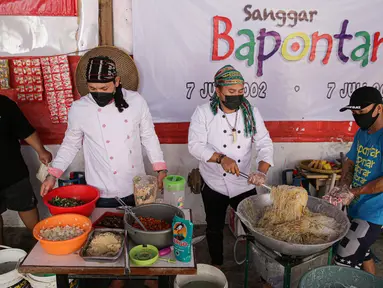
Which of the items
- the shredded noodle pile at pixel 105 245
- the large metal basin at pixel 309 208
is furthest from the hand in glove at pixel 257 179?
the shredded noodle pile at pixel 105 245

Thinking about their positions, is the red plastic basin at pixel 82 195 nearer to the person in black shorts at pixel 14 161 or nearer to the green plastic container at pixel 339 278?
the person in black shorts at pixel 14 161

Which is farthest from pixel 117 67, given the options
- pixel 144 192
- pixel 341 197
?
pixel 341 197

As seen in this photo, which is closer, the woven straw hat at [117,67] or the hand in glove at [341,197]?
the hand in glove at [341,197]

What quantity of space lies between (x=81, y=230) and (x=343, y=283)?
176 cm

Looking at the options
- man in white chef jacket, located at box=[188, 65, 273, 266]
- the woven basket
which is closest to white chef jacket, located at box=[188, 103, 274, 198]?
man in white chef jacket, located at box=[188, 65, 273, 266]

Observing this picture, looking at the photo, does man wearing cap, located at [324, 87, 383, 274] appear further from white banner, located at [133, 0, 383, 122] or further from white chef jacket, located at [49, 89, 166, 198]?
white chef jacket, located at [49, 89, 166, 198]

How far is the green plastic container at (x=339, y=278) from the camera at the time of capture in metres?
2.17

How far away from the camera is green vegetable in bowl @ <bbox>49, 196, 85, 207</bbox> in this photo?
267cm

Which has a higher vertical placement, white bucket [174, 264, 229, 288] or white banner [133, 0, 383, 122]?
white banner [133, 0, 383, 122]

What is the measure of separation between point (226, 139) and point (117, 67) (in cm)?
165

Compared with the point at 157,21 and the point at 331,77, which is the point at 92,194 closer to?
the point at 157,21

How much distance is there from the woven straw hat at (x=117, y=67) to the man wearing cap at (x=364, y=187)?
242 centimetres

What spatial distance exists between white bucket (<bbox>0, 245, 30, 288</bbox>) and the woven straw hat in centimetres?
190

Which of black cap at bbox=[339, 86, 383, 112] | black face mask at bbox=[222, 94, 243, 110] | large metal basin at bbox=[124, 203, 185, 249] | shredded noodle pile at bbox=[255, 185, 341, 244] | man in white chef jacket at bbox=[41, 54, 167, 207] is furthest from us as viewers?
black face mask at bbox=[222, 94, 243, 110]
